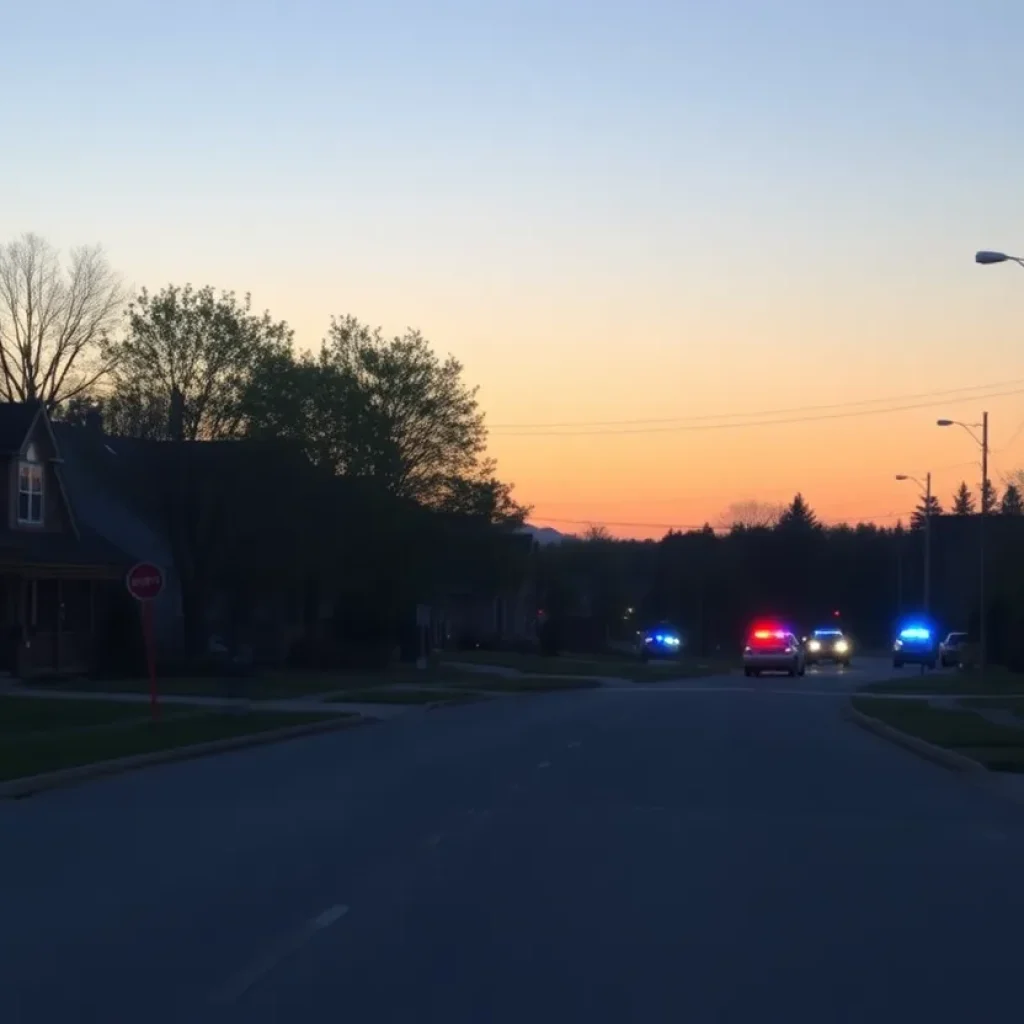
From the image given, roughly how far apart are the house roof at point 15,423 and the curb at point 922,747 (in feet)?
73.0

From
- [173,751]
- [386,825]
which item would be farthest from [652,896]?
[173,751]

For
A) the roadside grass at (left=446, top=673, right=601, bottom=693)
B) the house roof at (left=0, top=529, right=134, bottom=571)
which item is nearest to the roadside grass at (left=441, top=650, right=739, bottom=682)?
the roadside grass at (left=446, top=673, right=601, bottom=693)

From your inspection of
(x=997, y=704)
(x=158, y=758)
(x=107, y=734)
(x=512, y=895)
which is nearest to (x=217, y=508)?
(x=997, y=704)

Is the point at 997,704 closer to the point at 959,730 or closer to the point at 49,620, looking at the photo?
the point at 959,730

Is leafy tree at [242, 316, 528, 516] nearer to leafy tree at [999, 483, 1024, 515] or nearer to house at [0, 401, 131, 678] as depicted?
house at [0, 401, 131, 678]

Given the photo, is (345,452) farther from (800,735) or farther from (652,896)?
(652,896)

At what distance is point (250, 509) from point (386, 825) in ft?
105

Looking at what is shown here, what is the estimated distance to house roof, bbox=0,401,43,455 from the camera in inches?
1709

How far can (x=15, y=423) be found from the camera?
44.2 metres

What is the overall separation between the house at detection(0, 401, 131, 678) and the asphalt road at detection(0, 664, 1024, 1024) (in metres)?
21.0

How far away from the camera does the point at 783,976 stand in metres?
9.52

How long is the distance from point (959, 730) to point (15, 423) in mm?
26537

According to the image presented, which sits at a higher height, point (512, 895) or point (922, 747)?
point (922, 747)

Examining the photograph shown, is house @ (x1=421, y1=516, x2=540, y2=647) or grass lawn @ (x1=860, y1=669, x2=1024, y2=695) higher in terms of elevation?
house @ (x1=421, y1=516, x2=540, y2=647)
